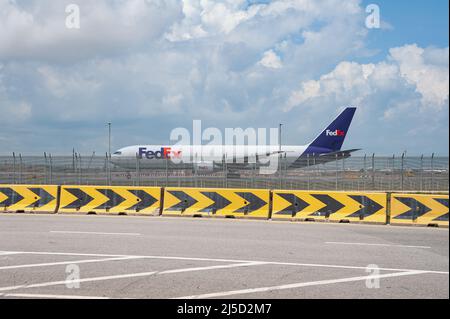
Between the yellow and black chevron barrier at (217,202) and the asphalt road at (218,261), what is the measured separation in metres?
2.07

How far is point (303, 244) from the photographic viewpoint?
11492 millimetres

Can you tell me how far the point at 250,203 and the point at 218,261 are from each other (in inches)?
317

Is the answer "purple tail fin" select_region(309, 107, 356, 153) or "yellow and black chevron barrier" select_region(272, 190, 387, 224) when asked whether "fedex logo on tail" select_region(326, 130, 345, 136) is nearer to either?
"purple tail fin" select_region(309, 107, 356, 153)

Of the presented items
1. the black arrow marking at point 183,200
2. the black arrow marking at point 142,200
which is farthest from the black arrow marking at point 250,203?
the black arrow marking at point 142,200

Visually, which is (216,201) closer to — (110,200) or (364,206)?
(110,200)

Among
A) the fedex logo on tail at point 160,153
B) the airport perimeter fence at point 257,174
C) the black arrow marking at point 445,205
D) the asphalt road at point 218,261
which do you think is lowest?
the asphalt road at point 218,261

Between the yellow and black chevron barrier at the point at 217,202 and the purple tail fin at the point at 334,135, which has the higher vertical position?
the purple tail fin at the point at 334,135

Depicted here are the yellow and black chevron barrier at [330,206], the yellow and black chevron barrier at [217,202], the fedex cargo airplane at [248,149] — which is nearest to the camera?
the yellow and black chevron barrier at [330,206]

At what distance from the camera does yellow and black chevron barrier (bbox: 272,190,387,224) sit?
16141 millimetres

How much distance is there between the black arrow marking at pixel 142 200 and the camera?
58.7 feet

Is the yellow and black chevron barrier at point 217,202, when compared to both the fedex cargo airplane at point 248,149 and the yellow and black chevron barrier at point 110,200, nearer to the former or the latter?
the yellow and black chevron barrier at point 110,200

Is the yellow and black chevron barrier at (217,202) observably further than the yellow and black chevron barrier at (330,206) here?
Yes

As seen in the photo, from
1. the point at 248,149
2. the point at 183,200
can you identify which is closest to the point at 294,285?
the point at 183,200

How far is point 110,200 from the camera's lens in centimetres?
1819
